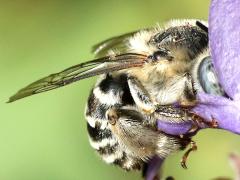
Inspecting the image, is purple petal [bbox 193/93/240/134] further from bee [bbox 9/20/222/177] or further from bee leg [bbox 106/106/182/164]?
bee leg [bbox 106/106/182/164]

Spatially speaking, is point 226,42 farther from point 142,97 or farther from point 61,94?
point 61,94

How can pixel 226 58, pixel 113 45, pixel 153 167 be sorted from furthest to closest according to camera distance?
pixel 113 45 < pixel 153 167 < pixel 226 58

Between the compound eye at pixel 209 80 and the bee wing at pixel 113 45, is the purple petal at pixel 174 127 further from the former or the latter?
the bee wing at pixel 113 45

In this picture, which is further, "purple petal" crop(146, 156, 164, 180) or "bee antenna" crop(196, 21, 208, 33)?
"purple petal" crop(146, 156, 164, 180)

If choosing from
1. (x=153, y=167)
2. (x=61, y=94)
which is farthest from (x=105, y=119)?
(x=61, y=94)

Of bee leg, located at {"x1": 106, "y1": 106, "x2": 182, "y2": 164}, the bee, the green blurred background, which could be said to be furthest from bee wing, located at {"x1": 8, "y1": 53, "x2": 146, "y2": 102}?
the green blurred background

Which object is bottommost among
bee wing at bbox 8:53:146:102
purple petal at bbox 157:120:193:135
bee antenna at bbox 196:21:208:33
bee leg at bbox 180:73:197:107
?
purple petal at bbox 157:120:193:135
